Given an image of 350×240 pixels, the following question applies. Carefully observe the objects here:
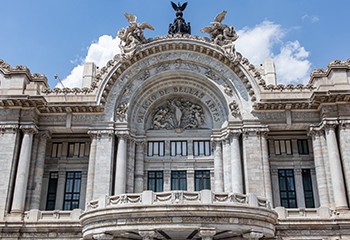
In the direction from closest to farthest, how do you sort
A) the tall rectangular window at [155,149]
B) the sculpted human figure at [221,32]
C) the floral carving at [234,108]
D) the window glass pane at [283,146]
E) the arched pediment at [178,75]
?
the floral carving at [234,108]
the arched pediment at [178,75]
the window glass pane at [283,146]
the tall rectangular window at [155,149]
the sculpted human figure at [221,32]

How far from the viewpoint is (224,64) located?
118ft

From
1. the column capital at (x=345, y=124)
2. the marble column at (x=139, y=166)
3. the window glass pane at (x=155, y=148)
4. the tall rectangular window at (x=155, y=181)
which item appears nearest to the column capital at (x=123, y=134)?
the marble column at (x=139, y=166)

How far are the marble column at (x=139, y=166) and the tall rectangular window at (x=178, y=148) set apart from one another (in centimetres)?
251

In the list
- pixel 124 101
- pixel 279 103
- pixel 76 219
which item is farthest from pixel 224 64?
pixel 76 219

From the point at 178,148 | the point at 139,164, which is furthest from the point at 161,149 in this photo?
the point at 139,164

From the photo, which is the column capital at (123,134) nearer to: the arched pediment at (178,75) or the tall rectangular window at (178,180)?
the arched pediment at (178,75)

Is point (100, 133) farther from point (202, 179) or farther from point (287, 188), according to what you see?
point (287, 188)

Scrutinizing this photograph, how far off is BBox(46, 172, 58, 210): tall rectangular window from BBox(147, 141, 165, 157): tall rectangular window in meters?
8.25

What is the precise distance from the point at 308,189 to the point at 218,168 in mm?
7690

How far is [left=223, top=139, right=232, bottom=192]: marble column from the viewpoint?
33219 millimetres

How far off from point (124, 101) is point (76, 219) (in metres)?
10.8

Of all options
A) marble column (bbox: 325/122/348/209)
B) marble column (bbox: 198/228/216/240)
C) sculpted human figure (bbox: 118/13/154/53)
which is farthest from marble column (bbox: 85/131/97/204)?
marble column (bbox: 325/122/348/209)

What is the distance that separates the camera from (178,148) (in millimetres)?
35875

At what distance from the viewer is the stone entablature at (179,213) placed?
23625mm
